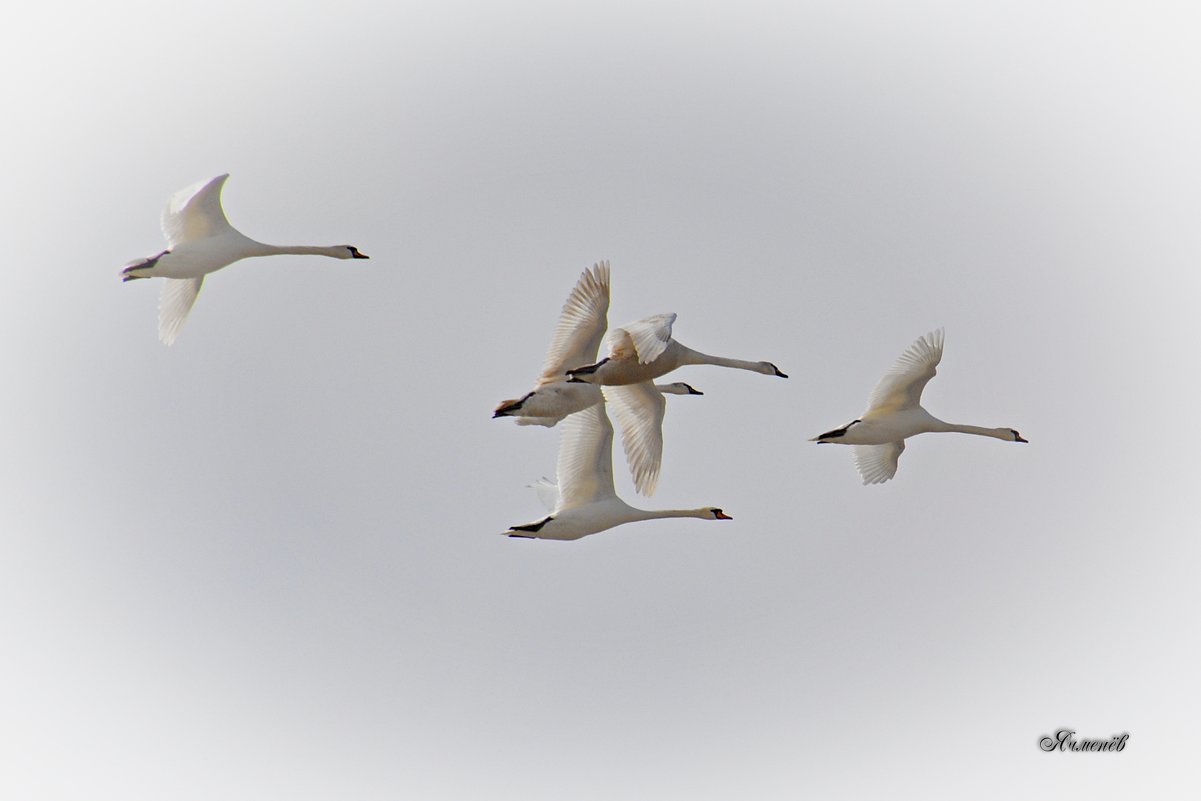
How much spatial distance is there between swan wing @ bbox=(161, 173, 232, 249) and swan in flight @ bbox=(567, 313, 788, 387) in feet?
17.3

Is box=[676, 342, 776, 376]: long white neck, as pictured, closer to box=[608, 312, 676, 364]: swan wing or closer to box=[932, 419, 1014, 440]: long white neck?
box=[608, 312, 676, 364]: swan wing

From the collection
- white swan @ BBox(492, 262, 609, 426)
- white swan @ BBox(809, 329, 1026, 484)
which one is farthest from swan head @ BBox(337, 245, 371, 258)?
white swan @ BBox(809, 329, 1026, 484)

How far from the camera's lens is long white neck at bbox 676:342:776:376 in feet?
87.7

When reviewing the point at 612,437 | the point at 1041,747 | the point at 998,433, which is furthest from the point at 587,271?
the point at 1041,747

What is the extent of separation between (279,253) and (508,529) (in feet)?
16.4

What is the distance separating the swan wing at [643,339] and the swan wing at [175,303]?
21.9 ft

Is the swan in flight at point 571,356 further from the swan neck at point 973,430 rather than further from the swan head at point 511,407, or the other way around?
the swan neck at point 973,430

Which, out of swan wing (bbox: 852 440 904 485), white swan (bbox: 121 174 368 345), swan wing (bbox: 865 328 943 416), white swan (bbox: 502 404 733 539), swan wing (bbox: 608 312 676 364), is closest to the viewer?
swan wing (bbox: 608 312 676 364)

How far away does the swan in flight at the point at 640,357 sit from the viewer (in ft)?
78.3

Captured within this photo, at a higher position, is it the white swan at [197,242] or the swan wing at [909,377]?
the white swan at [197,242]

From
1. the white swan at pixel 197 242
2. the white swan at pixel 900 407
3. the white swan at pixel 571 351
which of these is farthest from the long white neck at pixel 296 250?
the white swan at pixel 900 407

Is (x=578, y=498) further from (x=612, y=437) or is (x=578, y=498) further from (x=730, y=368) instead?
(x=730, y=368)

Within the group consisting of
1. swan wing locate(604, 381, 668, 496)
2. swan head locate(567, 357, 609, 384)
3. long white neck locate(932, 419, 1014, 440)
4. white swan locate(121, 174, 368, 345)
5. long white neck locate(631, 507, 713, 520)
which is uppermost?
white swan locate(121, 174, 368, 345)

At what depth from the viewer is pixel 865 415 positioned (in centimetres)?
2798
